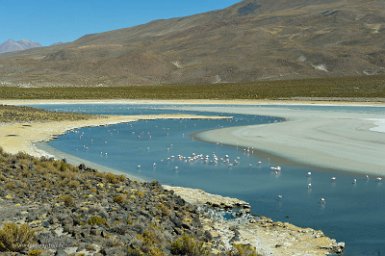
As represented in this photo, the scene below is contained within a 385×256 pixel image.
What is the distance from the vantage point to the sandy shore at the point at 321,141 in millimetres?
23531

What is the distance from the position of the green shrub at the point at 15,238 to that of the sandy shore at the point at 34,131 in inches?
554

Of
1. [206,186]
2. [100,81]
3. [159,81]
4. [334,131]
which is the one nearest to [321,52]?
[159,81]

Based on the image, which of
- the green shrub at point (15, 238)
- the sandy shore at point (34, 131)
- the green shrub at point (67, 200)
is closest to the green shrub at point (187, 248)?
the green shrub at point (15, 238)

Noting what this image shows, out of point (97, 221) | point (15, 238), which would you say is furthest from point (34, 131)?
point (15, 238)

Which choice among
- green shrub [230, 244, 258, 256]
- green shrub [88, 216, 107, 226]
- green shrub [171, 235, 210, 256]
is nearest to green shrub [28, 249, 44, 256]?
green shrub [88, 216, 107, 226]

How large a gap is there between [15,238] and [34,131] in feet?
88.8

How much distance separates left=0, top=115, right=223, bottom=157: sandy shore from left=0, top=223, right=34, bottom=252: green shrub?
14.1 m

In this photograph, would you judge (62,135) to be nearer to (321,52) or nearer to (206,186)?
(206,186)

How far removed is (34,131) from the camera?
117ft

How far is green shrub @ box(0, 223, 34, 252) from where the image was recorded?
9438 mm

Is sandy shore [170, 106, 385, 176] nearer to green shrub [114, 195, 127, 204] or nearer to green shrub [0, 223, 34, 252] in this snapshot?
green shrub [114, 195, 127, 204]

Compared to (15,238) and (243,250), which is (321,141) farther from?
(15,238)

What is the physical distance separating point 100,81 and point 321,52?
8068 cm

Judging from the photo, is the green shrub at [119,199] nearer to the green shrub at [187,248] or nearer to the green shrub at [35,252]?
the green shrub at [187,248]
